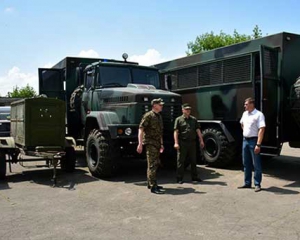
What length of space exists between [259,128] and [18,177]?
5.51 metres

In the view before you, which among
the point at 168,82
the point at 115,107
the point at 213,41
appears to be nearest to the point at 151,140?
the point at 115,107

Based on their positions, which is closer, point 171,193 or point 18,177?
point 171,193

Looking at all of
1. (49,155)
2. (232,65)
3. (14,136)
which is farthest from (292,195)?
(14,136)

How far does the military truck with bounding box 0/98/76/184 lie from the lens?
315 inches

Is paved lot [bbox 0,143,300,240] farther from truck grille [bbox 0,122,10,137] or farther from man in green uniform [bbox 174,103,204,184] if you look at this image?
truck grille [bbox 0,122,10,137]

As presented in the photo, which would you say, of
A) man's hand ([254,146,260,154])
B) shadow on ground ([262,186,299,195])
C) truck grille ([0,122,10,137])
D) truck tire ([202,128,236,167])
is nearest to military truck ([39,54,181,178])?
truck tire ([202,128,236,167])

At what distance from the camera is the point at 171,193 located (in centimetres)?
670

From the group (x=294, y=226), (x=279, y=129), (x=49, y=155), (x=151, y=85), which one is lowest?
(x=294, y=226)

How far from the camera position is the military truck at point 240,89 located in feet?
27.0

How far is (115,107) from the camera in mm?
8320

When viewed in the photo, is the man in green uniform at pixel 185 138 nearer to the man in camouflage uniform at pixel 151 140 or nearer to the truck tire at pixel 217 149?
the man in camouflage uniform at pixel 151 140

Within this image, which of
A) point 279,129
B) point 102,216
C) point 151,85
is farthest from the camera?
point 151,85

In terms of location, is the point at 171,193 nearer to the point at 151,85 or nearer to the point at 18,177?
the point at 151,85

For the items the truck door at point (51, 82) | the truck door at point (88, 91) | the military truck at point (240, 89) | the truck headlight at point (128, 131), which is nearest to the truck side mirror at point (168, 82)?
the military truck at point (240, 89)
